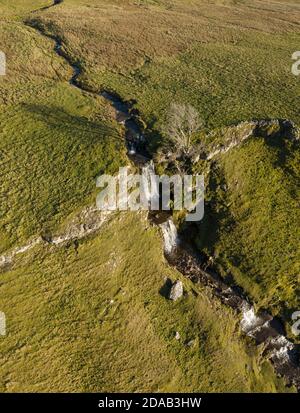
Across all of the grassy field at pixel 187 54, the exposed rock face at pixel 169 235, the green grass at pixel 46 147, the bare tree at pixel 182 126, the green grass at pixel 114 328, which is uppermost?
the grassy field at pixel 187 54

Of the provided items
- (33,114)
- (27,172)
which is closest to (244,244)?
(27,172)

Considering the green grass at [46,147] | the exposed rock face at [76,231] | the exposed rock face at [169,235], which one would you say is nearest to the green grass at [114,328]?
the exposed rock face at [76,231]

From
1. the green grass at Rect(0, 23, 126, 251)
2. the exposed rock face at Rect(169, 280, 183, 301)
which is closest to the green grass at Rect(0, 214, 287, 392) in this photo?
the exposed rock face at Rect(169, 280, 183, 301)

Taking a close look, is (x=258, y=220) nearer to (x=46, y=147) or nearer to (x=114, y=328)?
(x=114, y=328)

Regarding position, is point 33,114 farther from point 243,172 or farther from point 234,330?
point 234,330

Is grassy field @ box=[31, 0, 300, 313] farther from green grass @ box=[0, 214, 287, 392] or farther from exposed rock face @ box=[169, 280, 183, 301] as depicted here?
green grass @ box=[0, 214, 287, 392]

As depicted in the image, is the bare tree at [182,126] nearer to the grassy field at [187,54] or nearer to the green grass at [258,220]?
the grassy field at [187,54]
